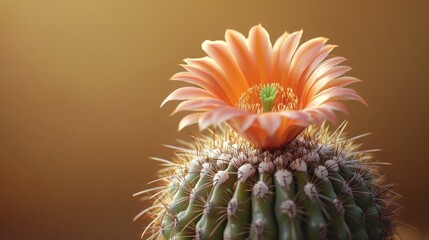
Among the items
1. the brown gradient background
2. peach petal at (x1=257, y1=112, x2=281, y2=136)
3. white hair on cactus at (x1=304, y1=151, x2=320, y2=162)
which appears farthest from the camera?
the brown gradient background

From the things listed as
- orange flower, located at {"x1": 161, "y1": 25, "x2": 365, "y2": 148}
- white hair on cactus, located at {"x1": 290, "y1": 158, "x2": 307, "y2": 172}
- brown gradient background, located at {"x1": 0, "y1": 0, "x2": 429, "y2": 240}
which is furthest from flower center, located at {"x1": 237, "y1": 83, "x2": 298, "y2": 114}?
brown gradient background, located at {"x1": 0, "y1": 0, "x2": 429, "y2": 240}

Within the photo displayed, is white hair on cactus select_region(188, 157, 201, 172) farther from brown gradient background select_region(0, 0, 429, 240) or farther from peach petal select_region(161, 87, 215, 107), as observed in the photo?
brown gradient background select_region(0, 0, 429, 240)

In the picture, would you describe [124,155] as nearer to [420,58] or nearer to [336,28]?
[336,28]

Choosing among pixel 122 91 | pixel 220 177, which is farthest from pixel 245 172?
pixel 122 91

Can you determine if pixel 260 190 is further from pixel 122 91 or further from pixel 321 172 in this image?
pixel 122 91

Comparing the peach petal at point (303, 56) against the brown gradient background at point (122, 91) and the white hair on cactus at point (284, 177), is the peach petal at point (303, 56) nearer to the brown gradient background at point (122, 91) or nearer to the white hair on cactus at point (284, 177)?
the white hair on cactus at point (284, 177)

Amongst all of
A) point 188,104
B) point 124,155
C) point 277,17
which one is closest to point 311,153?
point 188,104
